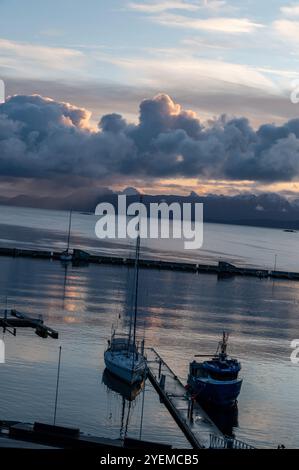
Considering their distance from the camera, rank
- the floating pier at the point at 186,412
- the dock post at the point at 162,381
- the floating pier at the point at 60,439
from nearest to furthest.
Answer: the floating pier at the point at 60,439 → the floating pier at the point at 186,412 → the dock post at the point at 162,381

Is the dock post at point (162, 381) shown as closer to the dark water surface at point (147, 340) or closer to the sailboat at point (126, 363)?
the dark water surface at point (147, 340)

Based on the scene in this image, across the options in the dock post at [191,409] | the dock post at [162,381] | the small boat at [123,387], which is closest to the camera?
the dock post at [191,409]

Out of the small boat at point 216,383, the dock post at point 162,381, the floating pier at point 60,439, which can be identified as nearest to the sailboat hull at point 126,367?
the dock post at point 162,381

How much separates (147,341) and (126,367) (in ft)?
50.6

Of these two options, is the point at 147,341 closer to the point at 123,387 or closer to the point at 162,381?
the point at 123,387

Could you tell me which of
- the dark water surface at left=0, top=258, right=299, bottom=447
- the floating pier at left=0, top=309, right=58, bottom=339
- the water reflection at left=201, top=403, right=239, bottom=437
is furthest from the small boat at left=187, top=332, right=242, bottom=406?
the floating pier at left=0, top=309, right=58, bottom=339

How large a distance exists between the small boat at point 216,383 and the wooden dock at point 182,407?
91cm

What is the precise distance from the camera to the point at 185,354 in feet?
180

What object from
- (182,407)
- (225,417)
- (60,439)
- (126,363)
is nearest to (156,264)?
(126,363)

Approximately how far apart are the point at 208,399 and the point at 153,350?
36.3 feet

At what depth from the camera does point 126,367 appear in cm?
4384

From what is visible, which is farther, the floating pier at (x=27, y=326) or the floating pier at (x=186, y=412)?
the floating pier at (x=27, y=326)

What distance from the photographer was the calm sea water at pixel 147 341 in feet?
124

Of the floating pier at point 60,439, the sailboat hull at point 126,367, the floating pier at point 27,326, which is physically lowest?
the floating pier at point 60,439
